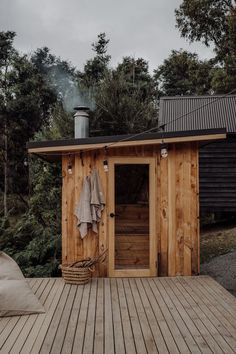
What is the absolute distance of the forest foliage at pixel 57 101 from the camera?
8.66 m

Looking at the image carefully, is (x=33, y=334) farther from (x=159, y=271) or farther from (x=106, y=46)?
(x=106, y=46)

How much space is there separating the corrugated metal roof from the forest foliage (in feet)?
4.57

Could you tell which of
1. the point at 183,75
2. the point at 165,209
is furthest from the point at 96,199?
Result: the point at 183,75

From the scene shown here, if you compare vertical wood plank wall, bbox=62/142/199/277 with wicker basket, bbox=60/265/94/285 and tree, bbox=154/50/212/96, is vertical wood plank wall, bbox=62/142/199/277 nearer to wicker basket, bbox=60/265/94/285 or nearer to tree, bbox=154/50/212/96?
wicker basket, bbox=60/265/94/285

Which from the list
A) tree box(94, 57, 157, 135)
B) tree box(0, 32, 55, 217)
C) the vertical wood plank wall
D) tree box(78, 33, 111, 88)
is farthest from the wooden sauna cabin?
tree box(0, 32, 55, 217)

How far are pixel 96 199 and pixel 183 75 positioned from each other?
1790 centimetres

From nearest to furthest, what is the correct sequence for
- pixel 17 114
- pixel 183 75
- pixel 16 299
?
pixel 16 299
pixel 17 114
pixel 183 75

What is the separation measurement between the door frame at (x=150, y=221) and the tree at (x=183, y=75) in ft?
42.7

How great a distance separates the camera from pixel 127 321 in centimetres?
365

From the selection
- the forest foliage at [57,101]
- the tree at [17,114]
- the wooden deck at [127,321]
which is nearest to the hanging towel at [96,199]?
the wooden deck at [127,321]

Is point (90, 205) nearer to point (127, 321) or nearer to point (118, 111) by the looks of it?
point (127, 321)

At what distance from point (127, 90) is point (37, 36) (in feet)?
50.6

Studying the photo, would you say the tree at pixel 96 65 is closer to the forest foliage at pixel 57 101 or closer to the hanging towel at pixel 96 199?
the forest foliage at pixel 57 101

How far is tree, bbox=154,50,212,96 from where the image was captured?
17859 mm
